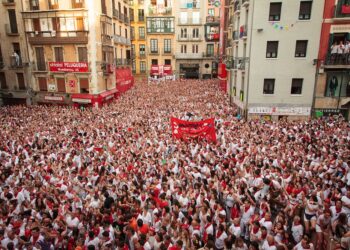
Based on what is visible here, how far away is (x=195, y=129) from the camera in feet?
51.8

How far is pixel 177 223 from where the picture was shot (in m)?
7.45

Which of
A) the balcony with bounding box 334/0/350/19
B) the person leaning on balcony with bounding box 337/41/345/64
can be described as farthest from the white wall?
the person leaning on balcony with bounding box 337/41/345/64

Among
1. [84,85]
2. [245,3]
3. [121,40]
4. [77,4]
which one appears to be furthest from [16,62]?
[245,3]

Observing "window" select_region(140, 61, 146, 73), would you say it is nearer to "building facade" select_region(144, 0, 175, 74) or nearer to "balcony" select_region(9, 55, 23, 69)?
"building facade" select_region(144, 0, 175, 74)

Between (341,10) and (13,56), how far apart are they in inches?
1251

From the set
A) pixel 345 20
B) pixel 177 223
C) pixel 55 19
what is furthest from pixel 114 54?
pixel 177 223

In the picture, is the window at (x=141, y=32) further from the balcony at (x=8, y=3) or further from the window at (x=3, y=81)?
the window at (x=3, y=81)

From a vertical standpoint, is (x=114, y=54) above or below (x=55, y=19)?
below

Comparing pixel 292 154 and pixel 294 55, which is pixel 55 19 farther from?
pixel 292 154

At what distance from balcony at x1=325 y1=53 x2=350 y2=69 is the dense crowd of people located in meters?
5.48

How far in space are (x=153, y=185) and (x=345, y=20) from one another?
19.5 m

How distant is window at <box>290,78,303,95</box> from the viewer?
21434mm

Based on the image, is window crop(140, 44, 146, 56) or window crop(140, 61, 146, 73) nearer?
window crop(140, 44, 146, 56)

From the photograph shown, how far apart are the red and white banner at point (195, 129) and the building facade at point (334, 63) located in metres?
11.4
